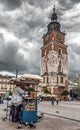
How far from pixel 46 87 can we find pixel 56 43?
61.6 feet

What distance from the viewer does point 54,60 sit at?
82.0 metres

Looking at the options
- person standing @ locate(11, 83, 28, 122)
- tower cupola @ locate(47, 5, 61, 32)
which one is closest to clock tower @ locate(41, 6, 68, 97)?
tower cupola @ locate(47, 5, 61, 32)

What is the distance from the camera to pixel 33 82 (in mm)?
10539

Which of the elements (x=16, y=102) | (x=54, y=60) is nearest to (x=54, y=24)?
(x=54, y=60)

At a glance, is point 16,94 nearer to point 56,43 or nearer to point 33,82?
point 33,82

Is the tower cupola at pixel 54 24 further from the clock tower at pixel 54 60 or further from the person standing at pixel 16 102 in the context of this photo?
the person standing at pixel 16 102

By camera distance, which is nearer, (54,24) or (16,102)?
(16,102)

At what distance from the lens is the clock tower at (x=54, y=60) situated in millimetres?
81625

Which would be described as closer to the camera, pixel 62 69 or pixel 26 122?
pixel 26 122

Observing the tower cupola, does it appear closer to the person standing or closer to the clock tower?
the clock tower

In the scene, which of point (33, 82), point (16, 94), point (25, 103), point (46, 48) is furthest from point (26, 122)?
point (46, 48)

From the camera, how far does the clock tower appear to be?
3214 inches

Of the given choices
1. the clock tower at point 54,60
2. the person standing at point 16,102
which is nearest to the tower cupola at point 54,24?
the clock tower at point 54,60

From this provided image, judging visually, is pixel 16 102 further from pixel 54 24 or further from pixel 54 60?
pixel 54 24
